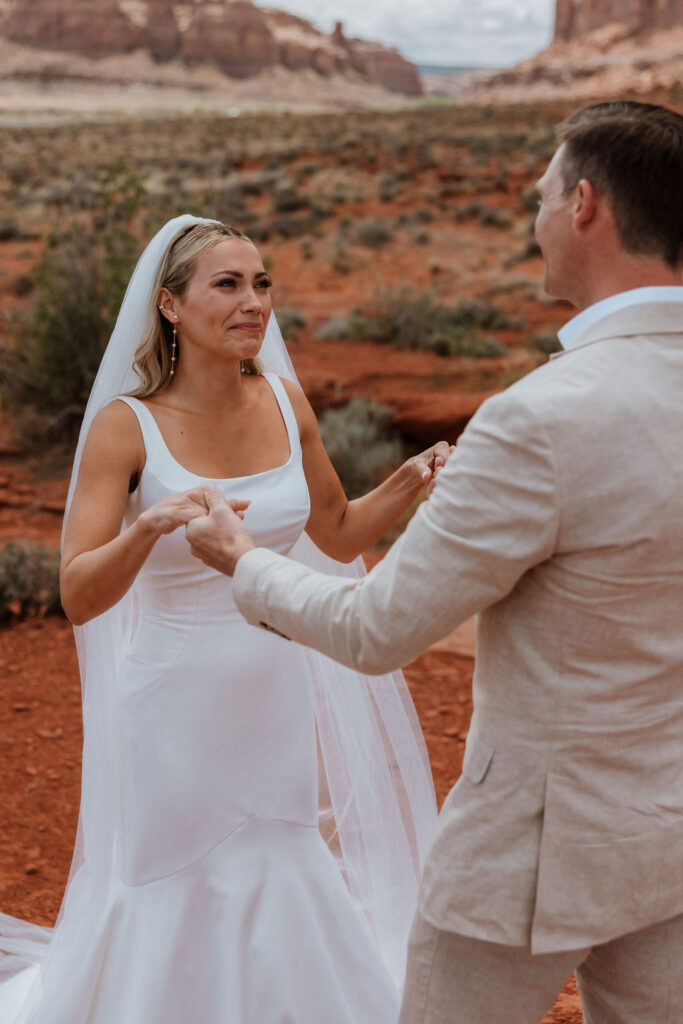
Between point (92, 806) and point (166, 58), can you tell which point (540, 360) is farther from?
point (166, 58)

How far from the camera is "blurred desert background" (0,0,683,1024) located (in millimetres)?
5488

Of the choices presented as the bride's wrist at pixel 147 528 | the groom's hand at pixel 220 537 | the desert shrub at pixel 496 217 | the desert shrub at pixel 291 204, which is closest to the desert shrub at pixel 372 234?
the desert shrub at pixel 496 217

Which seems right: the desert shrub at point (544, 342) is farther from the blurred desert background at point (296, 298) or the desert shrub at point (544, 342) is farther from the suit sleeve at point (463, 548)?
the suit sleeve at point (463, 548)

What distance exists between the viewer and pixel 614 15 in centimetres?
9262

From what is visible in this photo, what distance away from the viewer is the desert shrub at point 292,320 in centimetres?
1282

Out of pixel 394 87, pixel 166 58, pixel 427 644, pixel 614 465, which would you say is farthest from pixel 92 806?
pixel 394 87

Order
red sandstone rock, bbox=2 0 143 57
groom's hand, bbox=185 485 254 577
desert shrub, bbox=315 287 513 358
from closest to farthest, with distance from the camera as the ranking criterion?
groom's hand, bbox=185 485 254 577 < desert shrub, bbox=315 287 513 358 < red sandstone rock, bbox=2 0 143 57

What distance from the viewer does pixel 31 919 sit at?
383 centimetres

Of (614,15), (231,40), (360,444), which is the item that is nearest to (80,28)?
(231,40)

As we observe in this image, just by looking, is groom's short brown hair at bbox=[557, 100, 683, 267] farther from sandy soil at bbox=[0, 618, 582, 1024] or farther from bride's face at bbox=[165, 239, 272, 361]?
sandy soil at bbox=[0, 618, 582, 1024]

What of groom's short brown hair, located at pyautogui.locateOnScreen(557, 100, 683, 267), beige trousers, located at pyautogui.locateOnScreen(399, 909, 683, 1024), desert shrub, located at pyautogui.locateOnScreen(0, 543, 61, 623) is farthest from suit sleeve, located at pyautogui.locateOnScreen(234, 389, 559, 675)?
desert shrub, located at pyautogui.locateOnScreen(0, 543, 61, 623)

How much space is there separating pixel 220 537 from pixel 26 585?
4.88 m

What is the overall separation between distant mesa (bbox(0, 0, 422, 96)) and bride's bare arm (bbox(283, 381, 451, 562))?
352ft

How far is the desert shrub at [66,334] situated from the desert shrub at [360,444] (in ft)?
7.75
